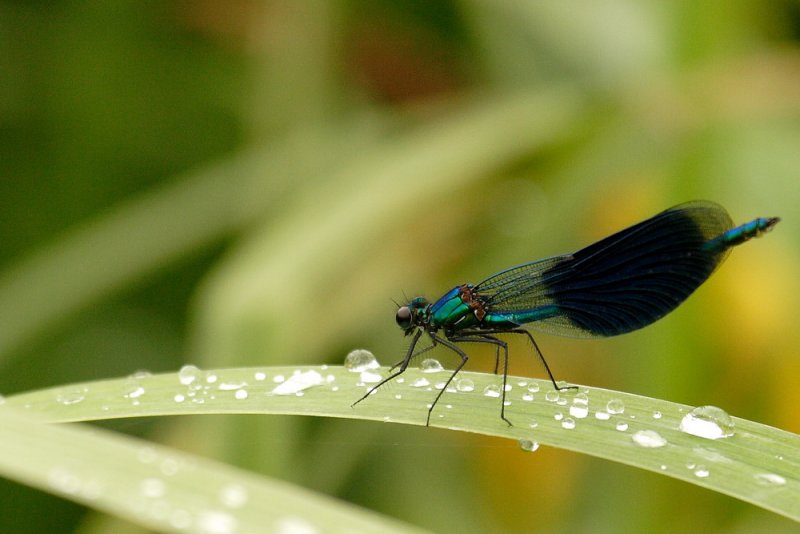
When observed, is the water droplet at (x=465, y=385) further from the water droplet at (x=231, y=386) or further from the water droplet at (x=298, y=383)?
the water droplet at (x=231, y=386)

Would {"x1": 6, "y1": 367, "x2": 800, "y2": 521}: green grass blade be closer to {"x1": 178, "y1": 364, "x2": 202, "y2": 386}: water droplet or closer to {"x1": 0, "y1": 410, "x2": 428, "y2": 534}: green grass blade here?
{"x1": 178, "y1": 364, "x2": 202, "y2": 386}: water droplet

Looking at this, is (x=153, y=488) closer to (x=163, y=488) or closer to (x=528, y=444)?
(x=163, y=488)

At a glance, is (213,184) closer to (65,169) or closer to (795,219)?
(65,169)

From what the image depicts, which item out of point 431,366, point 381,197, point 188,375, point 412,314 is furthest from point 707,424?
point 381,197

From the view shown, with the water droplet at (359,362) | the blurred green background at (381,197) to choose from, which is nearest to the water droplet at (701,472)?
the water droplet at (359,362)

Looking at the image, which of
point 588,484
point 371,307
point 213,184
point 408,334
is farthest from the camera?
point 213,184

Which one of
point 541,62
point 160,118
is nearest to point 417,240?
point 541,62
